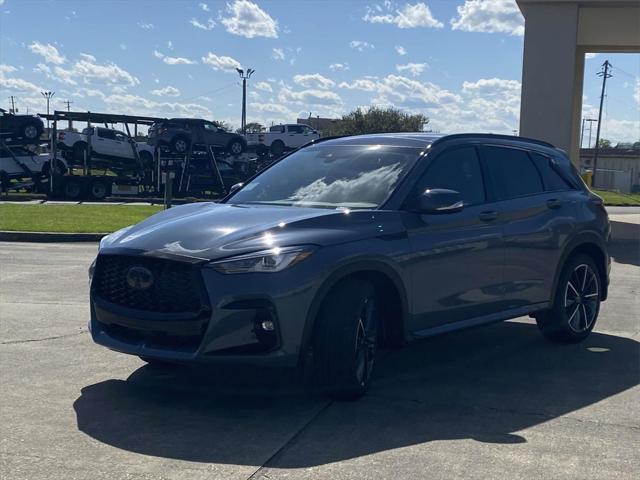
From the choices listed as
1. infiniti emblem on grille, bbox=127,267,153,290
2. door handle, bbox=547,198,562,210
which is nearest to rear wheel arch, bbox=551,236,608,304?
door handle, bbox=547,198,562,210

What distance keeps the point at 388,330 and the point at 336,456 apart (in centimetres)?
150

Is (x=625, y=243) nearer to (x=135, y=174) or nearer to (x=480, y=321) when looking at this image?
(x=480, y=321)

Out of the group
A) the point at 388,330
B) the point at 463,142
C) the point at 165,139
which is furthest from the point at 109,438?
the point at 165,139

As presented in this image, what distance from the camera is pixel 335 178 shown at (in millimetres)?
6137

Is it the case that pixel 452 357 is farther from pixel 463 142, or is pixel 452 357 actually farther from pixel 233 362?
pixel 233 362

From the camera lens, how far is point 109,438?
4.57 meters

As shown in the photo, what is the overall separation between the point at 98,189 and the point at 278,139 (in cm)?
980

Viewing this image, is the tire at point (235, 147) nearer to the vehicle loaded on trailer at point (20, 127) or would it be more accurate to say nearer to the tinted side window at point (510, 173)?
the vehicle loaded on trailer at point (20, 127)

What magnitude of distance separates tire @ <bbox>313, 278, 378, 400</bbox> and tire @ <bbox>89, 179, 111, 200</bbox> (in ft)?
101

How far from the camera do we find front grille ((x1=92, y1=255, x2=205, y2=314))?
4.80 meters

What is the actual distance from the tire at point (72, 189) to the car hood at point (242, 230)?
29.8 meters

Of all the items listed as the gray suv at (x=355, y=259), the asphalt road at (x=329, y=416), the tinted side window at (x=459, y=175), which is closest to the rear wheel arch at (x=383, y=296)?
the gray suv at (x=355, y=259)

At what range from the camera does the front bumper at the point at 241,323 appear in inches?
186

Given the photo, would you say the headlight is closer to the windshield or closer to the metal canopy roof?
the windshield
